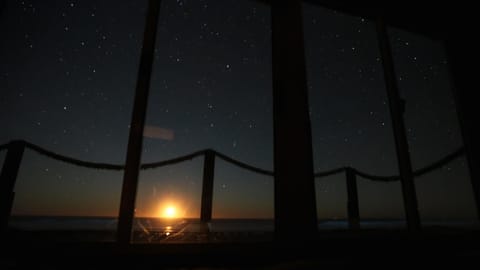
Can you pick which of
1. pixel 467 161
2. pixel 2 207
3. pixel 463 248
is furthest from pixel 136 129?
pixel 2 207

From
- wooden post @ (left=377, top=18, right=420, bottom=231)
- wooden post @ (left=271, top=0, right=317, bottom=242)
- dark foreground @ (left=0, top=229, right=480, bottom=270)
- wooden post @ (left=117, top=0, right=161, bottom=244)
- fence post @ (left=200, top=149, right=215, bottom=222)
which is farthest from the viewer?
fence post @ (left=200, top=149, right=215, bottom=222)

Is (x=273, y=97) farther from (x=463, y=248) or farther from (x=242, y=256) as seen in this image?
(x=463, y=248)

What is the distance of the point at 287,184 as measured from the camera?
1.88 meters

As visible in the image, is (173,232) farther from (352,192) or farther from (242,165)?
(352,192)

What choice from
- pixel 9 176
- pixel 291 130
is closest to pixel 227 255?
pixel 291 130

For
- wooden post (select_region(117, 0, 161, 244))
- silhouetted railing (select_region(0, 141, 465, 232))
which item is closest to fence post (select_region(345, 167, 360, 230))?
silhouetted railing (select_region(0, 141, 465, 232))

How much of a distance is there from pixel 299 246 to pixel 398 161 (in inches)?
46.5

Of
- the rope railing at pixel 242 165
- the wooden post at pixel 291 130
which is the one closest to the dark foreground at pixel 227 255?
the wooden post at pixel 291 130

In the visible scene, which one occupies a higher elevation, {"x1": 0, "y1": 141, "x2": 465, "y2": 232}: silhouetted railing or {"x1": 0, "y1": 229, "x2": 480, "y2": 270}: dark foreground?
{"x1": 0, "y1": 141, "x2": 465, "y2": 232}: silhouetted railing

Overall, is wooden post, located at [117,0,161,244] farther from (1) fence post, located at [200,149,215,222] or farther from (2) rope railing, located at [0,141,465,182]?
(1) fence post, located at [200,149,215,222]

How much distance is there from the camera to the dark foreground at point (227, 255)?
1.19 m

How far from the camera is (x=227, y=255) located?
4.54ft

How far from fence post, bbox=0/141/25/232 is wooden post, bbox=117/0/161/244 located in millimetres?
3444

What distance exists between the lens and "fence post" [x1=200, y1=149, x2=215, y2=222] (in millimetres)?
4320
